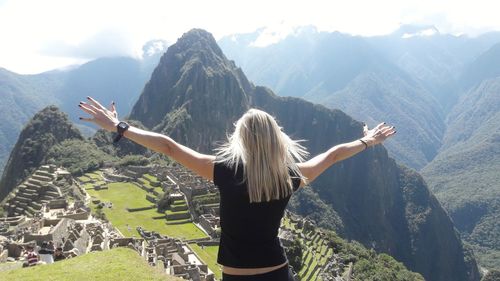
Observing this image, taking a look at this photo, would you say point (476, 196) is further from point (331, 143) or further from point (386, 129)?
point (386, 129)

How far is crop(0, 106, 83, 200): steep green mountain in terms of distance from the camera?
89375mm

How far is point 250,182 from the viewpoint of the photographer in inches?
166

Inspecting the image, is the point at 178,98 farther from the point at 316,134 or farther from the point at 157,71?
the point at 316,134

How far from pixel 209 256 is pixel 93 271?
2236 cm

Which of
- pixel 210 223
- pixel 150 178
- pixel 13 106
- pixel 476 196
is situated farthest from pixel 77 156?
pixel 476 196

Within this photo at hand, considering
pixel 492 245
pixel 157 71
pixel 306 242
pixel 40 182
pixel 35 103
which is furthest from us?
pixel 35 103

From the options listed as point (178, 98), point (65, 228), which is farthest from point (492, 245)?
point (65, 228)


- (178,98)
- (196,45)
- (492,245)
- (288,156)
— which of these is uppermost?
(196,45)

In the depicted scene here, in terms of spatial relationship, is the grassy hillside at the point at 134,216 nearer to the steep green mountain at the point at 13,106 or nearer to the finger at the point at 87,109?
the finger at the point at 87,109

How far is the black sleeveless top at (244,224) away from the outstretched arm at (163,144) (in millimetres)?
134

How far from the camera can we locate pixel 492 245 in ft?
475

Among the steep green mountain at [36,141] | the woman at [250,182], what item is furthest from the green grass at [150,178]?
the woman at [250,182]

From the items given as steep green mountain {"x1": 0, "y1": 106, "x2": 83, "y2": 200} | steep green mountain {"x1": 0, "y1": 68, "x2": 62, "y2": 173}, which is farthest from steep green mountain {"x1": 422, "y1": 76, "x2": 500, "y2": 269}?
steep green mountain {"x1": 0, "y1": 68, "x2": 62, "y2": 173}

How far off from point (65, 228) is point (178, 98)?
12233 centimetres
